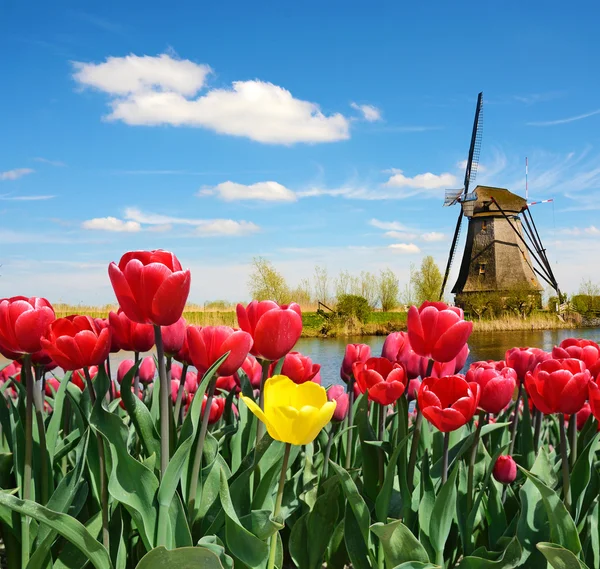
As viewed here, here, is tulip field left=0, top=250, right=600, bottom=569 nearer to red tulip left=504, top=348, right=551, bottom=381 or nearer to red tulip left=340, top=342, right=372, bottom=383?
red tulip left=340, top=342, right=372, bottom=383

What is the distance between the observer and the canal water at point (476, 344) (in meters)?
16.1

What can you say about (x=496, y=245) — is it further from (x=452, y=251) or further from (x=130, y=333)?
(x=130, y=333)

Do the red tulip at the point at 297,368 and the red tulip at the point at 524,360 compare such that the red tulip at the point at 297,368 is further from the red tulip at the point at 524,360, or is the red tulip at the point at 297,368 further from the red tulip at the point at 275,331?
the red tulip at the point at 524,360

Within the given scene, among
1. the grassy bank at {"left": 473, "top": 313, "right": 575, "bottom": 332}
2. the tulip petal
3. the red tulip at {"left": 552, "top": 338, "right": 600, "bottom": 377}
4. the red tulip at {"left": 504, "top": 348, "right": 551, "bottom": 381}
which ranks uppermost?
the tulip petal

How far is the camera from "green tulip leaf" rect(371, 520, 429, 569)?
1.30 m

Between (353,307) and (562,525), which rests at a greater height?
(562,525)

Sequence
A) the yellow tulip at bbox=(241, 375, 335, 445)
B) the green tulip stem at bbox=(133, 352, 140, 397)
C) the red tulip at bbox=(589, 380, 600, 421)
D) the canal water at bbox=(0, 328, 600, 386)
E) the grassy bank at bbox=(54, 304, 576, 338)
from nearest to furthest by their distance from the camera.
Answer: the yellow tulip at bbox=(241, 375, 335, 445) → the red tulip at bbox=(589, 380, 600, 421) → the green tulip stem at bbox=(133, 352, 140, 397) → the canal water at bbox=(0, 328, 600, 386) → the grassy bank at bbox=(54, 304, 576, 338)

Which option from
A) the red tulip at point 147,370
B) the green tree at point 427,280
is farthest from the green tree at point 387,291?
the red tulip at point 147,370

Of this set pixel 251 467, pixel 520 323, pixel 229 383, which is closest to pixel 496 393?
pixel 251 467

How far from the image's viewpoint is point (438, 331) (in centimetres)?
146

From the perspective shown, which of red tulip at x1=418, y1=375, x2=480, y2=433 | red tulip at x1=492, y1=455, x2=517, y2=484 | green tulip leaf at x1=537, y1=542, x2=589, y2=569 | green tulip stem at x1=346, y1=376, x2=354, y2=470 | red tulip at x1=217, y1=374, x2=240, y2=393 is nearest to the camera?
green tulip leaf at x1=537, y1=542, x2=589, y2=569

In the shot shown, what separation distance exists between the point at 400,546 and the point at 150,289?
769 mm

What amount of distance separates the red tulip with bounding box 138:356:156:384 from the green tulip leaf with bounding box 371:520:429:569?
1.32m

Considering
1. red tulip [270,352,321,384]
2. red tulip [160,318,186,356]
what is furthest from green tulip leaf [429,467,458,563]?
red tulip [160,318,186,356]
